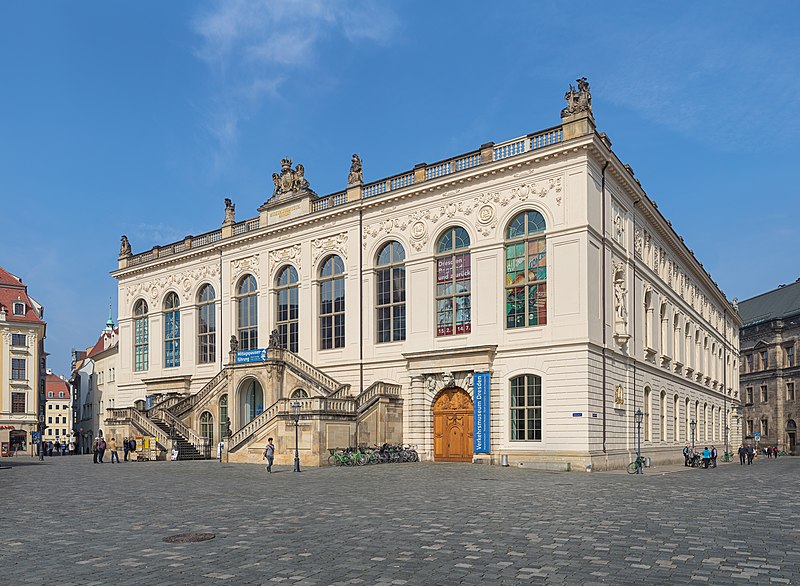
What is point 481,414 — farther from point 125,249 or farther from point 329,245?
point 125,249

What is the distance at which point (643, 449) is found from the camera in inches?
1593

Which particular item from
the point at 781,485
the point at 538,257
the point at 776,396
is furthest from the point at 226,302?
the point at 776,396

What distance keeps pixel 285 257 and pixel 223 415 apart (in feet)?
33.7

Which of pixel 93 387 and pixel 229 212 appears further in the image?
pixel 93 387

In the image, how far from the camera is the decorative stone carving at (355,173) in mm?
43656

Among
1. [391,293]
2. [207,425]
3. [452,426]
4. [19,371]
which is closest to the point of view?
[452,426]

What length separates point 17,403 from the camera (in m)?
76.6

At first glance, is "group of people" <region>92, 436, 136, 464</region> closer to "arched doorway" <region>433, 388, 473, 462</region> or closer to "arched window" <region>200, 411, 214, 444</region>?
"arched window" <region>200, 411, 214, 444</region>

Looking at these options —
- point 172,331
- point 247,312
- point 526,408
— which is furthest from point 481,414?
point 172,331

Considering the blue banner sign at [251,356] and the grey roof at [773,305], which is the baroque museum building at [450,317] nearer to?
the blue banner sign at [251,356]

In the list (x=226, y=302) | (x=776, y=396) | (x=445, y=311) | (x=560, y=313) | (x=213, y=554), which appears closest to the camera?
(x=213, y=554)

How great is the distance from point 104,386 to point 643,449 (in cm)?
5024

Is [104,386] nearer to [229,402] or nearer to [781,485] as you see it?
[229,402]

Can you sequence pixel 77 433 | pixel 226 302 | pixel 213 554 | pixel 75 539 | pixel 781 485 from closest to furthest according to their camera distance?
pixel 213 554, pixel 75 539, pixel 781 485, pixel 226 302, pixel 77 433
